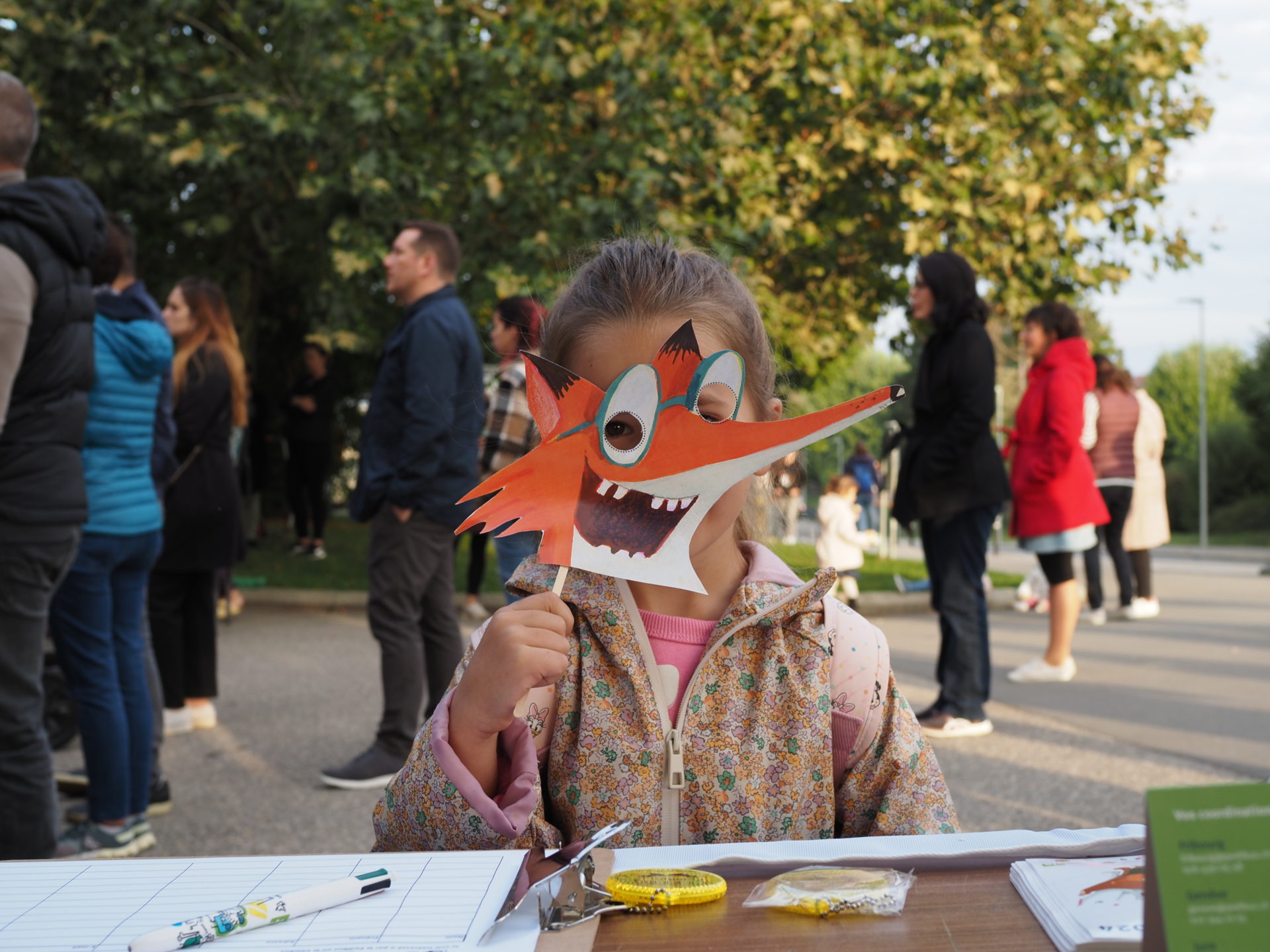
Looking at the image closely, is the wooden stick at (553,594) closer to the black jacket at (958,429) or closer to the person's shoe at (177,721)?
the black jacket at (958,429)

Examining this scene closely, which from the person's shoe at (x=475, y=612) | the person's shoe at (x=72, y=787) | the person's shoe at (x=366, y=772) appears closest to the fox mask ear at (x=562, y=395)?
the person's shoe at (x=366, y=772)

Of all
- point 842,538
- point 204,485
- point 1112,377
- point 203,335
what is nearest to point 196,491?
point 204,485

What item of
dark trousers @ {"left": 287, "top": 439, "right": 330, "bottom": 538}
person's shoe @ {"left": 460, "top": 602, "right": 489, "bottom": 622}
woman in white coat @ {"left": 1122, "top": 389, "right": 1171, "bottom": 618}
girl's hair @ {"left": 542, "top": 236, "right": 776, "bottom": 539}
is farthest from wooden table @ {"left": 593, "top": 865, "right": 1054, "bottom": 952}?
dark trousers @ {"left": 287, "top": 439, "right": 330, "bottom": 538}

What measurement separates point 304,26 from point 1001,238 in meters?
6.25

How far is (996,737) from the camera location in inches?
199

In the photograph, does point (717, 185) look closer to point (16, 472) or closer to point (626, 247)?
point (16, 472)

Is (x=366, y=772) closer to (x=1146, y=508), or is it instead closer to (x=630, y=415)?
(x=630, y=415)

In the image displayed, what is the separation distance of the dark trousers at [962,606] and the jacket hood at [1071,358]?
1.31 metres

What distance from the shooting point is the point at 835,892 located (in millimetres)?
916

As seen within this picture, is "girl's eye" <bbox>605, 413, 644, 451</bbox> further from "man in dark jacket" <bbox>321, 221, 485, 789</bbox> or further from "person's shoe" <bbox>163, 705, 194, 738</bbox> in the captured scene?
"person's shoe" <bbox>163, 705, 194, 738</bbox>

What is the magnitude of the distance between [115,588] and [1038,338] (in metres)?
4.58

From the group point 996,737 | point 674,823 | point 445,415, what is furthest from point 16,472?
point 996,737

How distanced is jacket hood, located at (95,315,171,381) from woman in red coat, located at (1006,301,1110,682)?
14.0 ft

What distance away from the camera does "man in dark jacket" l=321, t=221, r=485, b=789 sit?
430 centimetres
